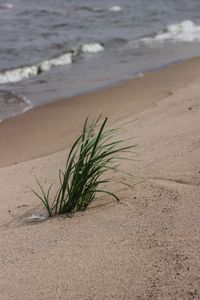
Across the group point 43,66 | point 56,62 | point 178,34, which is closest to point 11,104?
point 43,66

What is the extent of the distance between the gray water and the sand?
327 cm

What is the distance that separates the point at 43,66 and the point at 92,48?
6.17ft

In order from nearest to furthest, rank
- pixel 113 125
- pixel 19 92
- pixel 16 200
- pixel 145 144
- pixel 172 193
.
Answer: pixel 172 193 < pixel 16 200 < pixel 145 144 < pixel 113 125 < pixel 19 92

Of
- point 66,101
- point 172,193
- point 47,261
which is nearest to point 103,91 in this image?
point 66,101

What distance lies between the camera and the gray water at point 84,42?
396 inches

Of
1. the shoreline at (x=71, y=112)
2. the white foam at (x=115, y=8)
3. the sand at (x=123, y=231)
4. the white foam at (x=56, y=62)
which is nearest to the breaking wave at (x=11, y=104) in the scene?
the shoreline at (x=71, y=112)

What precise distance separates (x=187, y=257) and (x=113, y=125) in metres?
3.79

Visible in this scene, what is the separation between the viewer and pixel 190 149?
4727mm

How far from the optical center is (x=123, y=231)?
11.3ft

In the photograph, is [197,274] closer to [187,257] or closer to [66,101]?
[187,257]

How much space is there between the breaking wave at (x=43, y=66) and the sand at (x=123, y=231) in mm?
4547

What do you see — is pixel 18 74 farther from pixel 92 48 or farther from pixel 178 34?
pixel 178 34

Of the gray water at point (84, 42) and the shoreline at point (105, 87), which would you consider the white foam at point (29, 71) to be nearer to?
the gray water at point (84, 42)

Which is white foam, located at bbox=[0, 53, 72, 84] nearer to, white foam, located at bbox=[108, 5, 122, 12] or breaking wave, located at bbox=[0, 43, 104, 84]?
breaking wave, located at bbox=[0, 43, 104, 84]
